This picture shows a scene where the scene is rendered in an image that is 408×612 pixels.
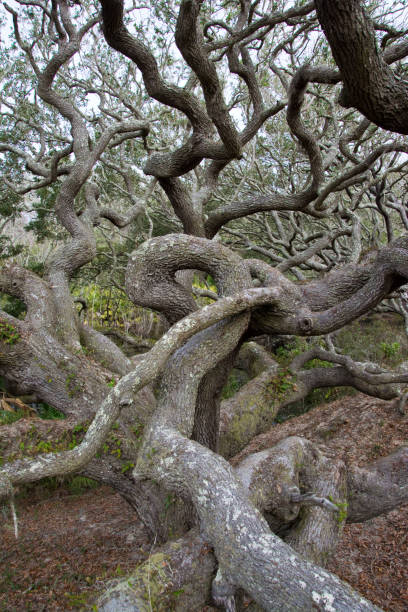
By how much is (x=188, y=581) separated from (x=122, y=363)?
3.04m

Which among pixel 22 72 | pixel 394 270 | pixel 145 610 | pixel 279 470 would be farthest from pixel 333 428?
pixel 22 72

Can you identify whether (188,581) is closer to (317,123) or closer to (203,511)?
(203,511)

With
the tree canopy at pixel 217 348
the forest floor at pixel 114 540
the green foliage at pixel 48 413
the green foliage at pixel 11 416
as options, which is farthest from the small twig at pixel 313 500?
the green foliage at pixel 11 416

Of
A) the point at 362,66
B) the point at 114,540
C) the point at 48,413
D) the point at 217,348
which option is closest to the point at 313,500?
the point at 217,348

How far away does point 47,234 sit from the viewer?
9.32 meters

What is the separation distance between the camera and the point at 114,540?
439 centimetres

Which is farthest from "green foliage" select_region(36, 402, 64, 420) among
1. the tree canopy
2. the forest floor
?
the tree canopy

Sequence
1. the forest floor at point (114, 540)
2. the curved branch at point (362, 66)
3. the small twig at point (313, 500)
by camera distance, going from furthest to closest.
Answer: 1. the forest floor at point (114, 540)
2. the small twig at point (313, 500)
3. the curved branch at point (362, 66)

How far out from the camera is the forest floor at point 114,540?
3.39 m

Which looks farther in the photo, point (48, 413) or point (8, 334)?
point (48, 413)

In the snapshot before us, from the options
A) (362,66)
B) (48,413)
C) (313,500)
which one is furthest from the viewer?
(48,413)

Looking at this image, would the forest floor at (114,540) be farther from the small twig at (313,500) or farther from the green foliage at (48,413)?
the small twig at (313,500)

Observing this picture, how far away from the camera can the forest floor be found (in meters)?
3.39

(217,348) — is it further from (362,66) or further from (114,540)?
(114,540)
